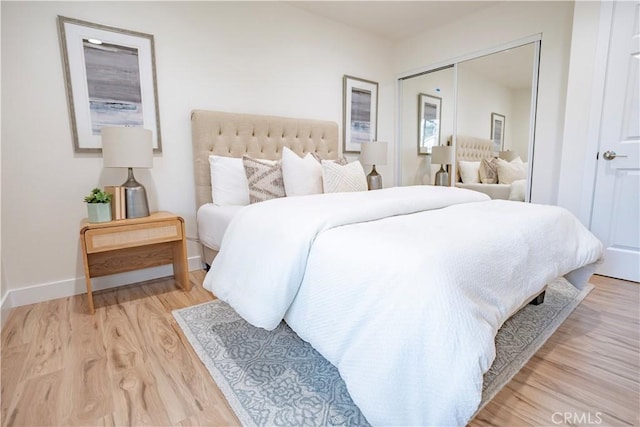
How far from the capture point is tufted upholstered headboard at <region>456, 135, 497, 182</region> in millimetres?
3390

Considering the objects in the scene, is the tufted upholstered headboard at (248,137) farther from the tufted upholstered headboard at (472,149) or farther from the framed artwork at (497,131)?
the framed artwork at (497,131)

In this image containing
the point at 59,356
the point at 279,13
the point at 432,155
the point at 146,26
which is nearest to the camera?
the point at 59,356

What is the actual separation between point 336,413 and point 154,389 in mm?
754

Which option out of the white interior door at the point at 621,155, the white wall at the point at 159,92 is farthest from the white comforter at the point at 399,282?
the white wall at the point at 159,92

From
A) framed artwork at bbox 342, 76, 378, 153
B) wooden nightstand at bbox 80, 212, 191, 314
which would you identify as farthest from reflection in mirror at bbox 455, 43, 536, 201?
wooden nightstand at bbox 80, 212, 191, 314

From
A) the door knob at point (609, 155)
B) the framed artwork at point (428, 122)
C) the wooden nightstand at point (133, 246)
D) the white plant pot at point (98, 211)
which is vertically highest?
the framed artwork at point (428, 122)

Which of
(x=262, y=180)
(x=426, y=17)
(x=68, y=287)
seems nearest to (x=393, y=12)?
(x=426, y=17)

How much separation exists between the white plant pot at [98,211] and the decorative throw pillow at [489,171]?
11.1 ft

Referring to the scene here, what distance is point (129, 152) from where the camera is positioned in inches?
82.0

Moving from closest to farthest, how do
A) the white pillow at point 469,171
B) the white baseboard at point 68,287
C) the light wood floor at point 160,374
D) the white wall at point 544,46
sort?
1. the light wood floor at point 160,374
2. the white baseboard at point 68,287
3. the white wall at point 544,46
4. the white pillow at point 469,171

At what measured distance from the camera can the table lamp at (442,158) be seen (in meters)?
3.72

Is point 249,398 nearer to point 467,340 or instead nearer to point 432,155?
point 467,340

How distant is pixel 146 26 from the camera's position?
2.43 meters

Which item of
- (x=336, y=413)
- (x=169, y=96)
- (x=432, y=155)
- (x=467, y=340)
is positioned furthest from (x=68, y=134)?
(x=432, y=155)
